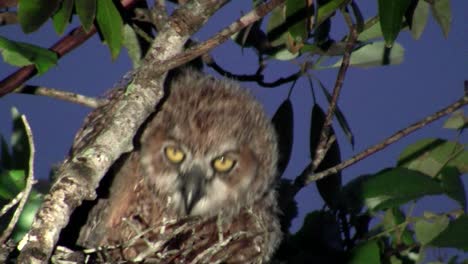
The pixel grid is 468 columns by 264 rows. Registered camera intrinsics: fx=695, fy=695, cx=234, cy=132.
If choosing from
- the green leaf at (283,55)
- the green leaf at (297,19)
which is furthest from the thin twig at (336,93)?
the green leaf at (283,55)

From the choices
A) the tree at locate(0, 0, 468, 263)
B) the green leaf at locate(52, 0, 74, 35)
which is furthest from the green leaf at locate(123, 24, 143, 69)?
the green leaf at locate(52, 0, 74, 35)

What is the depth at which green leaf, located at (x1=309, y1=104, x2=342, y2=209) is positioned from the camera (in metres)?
1.67

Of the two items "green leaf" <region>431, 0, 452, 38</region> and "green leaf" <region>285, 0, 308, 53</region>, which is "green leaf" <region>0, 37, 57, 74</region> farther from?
"green leaf" <region>431, 0, 452, 38</region>

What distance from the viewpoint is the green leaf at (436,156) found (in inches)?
66.5

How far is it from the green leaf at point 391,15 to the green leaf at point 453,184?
1.72 feet

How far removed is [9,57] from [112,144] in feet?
1.19

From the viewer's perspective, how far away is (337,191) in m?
1.66

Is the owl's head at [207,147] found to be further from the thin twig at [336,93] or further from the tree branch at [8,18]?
the tree branch at [8,18]

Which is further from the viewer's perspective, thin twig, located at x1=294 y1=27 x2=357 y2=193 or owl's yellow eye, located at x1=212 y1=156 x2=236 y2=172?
owl's yellow eye, located at x1=212 y1=156 x2=236 y2=172

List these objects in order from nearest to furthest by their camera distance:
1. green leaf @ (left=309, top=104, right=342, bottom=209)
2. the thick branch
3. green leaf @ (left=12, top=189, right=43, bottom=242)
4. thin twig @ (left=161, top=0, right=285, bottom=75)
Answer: the thick branch, thin twig @ (left=161, top=0, right=285, bottom=75), green leaf @ (left=12, top=189, right=43, bottom=242), green leaf @ (left=309, top=104, right=342, bottom=209)

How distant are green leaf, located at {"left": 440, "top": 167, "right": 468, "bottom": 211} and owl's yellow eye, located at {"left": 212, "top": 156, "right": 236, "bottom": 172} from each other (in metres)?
0.50

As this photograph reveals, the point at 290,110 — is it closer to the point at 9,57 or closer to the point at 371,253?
the point at 371,253

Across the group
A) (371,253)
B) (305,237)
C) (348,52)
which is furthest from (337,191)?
(348,52)

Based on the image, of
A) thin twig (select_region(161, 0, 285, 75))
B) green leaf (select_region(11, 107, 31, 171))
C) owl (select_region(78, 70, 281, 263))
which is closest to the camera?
thin twig (select_region(161, 0, 285, 75))
